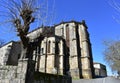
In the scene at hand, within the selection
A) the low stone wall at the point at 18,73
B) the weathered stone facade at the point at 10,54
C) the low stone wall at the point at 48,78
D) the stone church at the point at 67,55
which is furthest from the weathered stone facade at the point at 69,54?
the low stone wall at the point at 18,73

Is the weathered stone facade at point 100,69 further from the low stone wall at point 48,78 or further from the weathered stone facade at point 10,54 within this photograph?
the low stone wall at point 48,78

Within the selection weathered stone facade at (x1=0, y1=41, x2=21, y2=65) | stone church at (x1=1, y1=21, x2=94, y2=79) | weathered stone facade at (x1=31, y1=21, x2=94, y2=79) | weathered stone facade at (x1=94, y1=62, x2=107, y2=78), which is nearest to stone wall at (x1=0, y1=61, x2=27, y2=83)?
stone church at (x1=1, y1=21, x2=94, y2=79)

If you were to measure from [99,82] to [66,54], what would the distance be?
74.9 ft

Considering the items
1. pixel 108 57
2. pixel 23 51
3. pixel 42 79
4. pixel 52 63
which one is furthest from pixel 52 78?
pixel 108 57

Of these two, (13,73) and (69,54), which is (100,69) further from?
(13,73)

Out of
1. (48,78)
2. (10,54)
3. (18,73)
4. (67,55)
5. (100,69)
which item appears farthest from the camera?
(100,69)

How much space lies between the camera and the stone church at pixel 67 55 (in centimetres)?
3894

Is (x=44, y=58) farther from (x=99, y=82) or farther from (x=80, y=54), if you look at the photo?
(x=99, y=82)

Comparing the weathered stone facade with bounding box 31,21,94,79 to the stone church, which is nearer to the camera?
the stone church

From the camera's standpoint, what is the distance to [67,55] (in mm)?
42875

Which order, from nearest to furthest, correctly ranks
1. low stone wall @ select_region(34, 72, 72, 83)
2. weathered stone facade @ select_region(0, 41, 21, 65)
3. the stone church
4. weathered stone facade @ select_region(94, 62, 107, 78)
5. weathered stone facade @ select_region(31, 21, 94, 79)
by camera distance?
1. low stone wall @ select_region(34, 72, 72, 83)
2. weathered stone facade @ select_region(0, 41, 21, 65)
3. the stone church
4. weathered stone facade @ select_region(31, 21, 94, 79)
5. weathered stone facade @ select_region(94, 62, 107, 78)

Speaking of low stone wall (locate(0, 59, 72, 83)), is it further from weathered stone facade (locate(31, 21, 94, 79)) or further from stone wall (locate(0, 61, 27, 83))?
weathered stone facade (locate(31, 21, 94, 79))

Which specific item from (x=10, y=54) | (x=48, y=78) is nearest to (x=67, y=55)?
(x=10, y=54)

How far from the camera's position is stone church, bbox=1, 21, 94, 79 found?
3894 centimetres
